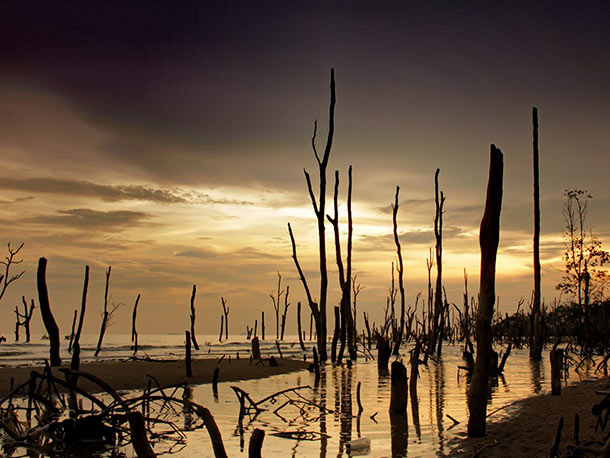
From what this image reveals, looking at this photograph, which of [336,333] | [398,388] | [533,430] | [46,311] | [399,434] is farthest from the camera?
[336,333]

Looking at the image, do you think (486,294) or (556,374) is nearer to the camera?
(486,294)

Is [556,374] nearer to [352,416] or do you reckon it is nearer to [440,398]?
[440,398]

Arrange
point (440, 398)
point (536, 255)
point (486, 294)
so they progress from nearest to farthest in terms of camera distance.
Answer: point (486, 294), point (440, 398), point (536, 255)

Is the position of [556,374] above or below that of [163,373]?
above

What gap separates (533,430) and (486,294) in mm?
1970

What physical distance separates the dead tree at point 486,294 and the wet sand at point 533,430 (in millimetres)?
348

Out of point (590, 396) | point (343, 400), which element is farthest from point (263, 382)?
point (590, 396)

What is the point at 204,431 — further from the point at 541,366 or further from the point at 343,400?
the point at 541,366

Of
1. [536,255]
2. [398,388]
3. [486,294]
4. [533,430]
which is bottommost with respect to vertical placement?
[533,430]

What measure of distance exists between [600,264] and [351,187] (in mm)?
12536

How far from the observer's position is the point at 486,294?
6.50 meters

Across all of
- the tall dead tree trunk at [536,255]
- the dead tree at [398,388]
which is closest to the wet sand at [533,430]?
the dead tree at [398,388]

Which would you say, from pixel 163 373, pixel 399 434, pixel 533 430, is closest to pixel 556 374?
pixel 533 430

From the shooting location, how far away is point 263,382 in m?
15.6
